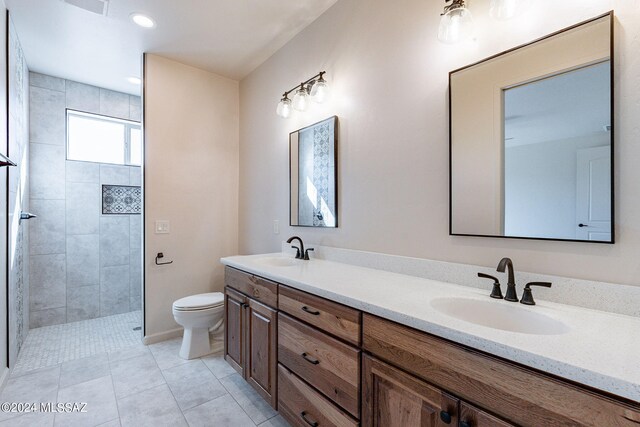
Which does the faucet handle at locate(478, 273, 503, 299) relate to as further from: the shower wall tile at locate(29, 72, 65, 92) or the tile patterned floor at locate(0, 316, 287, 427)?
the shower wall tile at locate(29, 72, 65, 92)

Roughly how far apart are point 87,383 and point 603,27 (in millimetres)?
3374

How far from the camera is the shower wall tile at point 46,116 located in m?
3.05

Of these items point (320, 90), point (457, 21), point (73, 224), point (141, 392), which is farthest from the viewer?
point (73, 224)

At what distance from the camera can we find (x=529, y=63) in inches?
47.4

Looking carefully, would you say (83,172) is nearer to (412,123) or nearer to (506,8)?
(412,123)

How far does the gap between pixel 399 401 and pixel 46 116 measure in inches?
163

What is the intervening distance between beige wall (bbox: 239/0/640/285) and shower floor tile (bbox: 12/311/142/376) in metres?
1.92

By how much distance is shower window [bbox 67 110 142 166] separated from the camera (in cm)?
333

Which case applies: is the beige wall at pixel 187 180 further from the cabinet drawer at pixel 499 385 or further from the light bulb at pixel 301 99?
the cabinet drawer at pixel 499 385

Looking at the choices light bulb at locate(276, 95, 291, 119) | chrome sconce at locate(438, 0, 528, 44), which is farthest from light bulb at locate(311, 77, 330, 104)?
chrome sconce at locate(438, 0, 528, 44)

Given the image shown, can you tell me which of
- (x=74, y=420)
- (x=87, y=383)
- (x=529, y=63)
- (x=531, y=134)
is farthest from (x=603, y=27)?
(x=87, y=383)

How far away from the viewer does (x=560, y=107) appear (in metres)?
1.14

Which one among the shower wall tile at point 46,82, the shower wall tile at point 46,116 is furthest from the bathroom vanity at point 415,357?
the shower wall tile at point 46,82

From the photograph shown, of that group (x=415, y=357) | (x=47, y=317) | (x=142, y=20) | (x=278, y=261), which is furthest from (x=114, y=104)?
(x=415, y=357)
